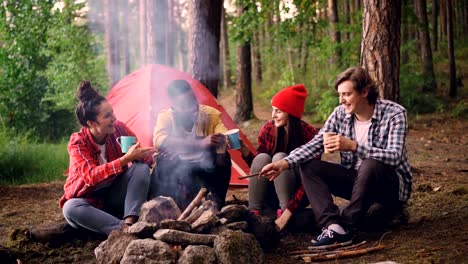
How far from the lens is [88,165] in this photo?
12.4 feet

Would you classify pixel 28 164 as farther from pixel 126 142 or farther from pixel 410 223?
pixel 410 223

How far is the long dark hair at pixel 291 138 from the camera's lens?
13.8ft

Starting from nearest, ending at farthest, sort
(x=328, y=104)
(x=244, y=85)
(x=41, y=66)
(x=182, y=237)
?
1. (x=182, y=237)
2. (x=41, y=66)
3. (x=328, y=104)
4. (x=244, y=85)

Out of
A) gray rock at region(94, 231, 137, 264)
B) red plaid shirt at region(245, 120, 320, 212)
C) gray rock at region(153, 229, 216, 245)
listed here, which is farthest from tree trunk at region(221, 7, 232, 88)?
gray rock at region(153, 229, 216, 245)

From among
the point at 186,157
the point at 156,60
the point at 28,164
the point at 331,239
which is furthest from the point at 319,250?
the point at 156,60

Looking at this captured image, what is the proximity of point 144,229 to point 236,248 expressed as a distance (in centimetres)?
56

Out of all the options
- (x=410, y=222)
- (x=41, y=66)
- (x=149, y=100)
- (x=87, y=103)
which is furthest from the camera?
(x=41, y=66)

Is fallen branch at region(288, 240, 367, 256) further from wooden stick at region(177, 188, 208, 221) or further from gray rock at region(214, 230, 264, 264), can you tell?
wooden stick at region(177, 188, 208, 221)

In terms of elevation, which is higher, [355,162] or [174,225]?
[355,162]

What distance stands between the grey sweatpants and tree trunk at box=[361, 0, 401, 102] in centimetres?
197

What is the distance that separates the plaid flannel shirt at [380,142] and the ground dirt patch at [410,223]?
352 mm

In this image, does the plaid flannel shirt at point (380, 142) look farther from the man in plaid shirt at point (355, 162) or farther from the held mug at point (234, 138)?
the held mug at point (234, 138)

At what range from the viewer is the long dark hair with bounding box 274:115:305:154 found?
420 cm

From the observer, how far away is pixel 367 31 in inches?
223
